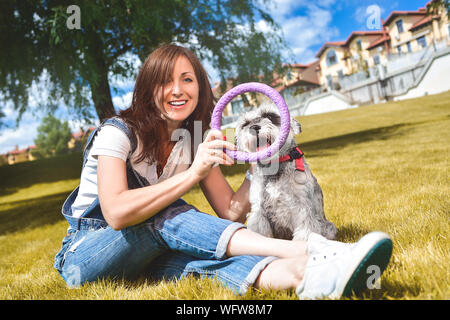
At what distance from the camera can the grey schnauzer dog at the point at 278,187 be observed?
8.07 ft

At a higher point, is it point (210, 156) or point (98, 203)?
point (210, 156)

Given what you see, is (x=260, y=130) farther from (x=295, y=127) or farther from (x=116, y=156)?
(x=116, y=156)

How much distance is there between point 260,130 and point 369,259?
120 centimetres

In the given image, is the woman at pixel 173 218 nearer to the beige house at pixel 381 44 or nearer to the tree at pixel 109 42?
the tree at pixel 109 42

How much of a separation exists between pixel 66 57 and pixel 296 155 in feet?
30.2

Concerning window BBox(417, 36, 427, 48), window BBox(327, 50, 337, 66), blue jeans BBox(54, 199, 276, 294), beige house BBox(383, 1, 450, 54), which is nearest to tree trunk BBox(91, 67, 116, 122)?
blue jeans BBox(54, 199, 276, 294)

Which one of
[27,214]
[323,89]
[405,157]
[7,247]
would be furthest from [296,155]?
[323,89]

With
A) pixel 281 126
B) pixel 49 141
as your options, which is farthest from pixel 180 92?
pixel 49 141

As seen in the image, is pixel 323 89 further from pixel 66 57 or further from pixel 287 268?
pixel 287 268

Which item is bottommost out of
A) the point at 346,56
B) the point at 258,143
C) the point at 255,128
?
the point at 258,143

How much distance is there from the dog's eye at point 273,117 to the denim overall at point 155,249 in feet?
2.81

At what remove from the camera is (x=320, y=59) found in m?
50.2

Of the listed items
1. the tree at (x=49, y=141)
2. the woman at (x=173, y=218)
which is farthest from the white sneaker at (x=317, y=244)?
the tree at (x=49, y=141)

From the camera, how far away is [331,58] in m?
48.1
